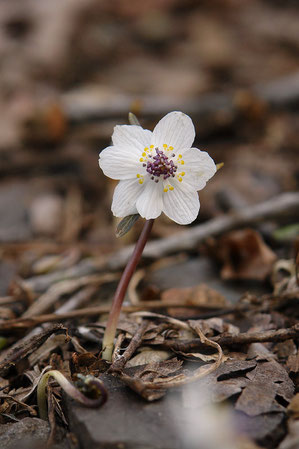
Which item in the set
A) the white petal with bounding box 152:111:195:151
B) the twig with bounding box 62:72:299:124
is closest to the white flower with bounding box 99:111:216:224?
the white petal with bounding box 152:111:195:151

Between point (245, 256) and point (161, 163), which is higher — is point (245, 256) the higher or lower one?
the lower one

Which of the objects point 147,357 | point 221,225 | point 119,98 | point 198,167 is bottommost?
point 147,357

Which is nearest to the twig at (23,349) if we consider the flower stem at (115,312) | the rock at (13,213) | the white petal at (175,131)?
the flower stem at (115,312)

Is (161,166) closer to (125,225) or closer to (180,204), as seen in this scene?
(180,204)

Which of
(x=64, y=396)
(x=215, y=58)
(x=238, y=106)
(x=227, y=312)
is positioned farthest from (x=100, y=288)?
(x=215, y=58)

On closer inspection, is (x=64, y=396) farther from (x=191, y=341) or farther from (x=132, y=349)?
(x=191, y=341)

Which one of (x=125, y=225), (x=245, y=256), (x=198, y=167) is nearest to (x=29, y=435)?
(x=125, y=225)

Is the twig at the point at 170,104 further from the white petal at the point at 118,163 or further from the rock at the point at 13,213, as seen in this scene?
the white petal at the point at 118,163
